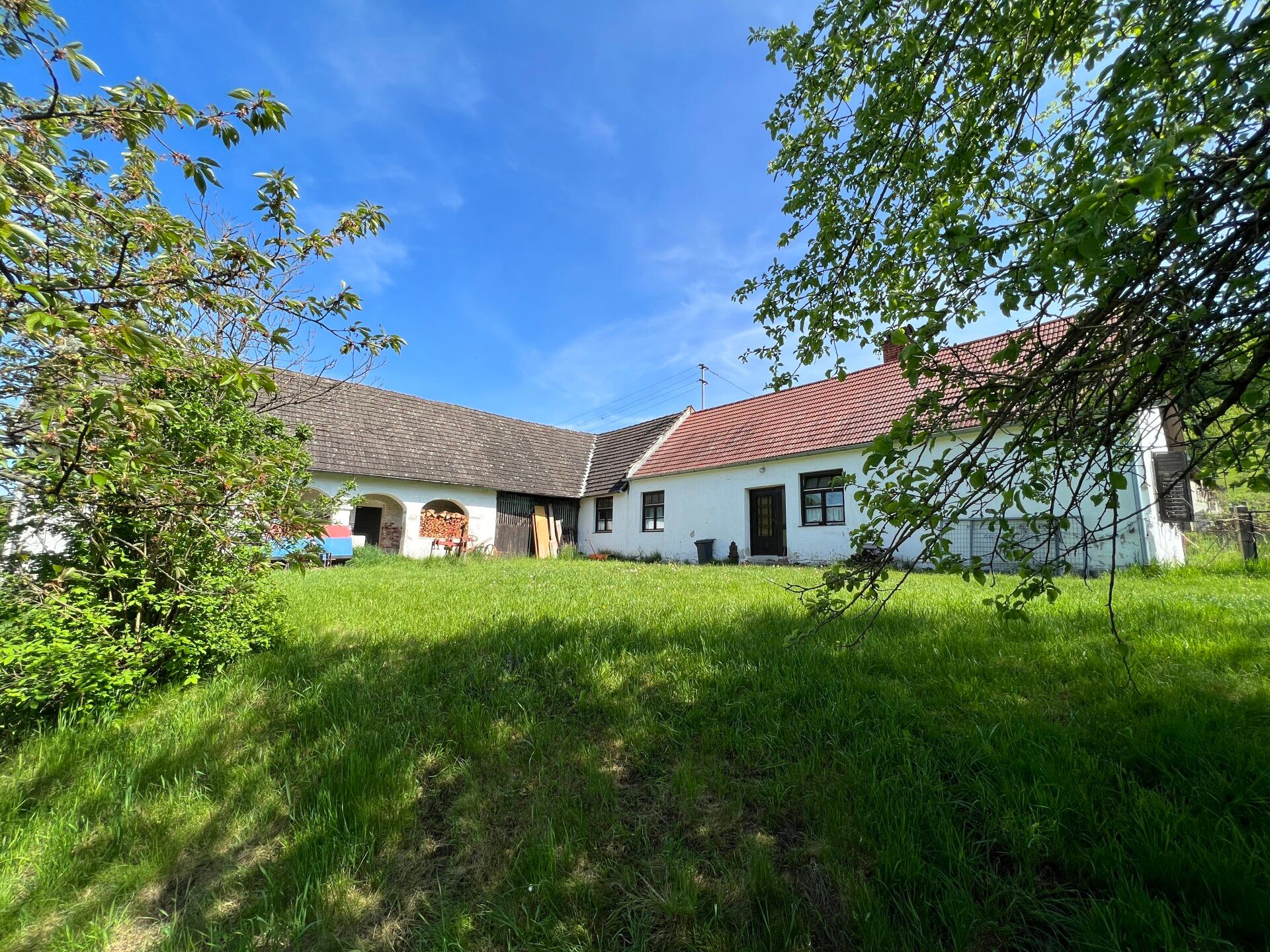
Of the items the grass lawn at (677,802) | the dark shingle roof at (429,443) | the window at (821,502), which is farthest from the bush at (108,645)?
the window at (821,502)

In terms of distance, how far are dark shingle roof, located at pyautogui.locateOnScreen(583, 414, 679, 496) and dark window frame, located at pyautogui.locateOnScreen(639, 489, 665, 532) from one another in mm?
1228

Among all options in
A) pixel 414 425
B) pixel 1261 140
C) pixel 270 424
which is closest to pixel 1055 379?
pixel 1261 140

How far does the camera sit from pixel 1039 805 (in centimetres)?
208

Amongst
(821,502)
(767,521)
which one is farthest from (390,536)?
(821,502)

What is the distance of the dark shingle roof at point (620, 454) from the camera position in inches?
758

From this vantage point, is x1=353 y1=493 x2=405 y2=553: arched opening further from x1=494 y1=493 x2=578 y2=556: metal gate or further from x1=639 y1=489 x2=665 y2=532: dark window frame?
x1=639 y1=489 x2=665 y2=532: dark window frame

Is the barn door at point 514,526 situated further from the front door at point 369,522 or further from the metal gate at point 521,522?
the front door at point 369,522

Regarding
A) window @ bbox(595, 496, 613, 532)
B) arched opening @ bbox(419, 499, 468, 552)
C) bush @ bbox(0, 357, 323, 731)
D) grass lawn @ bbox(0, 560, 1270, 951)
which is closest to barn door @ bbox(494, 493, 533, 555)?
arched opening @ bbox(419, 499, 468, 552)

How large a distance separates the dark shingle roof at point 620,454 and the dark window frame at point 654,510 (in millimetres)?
1228

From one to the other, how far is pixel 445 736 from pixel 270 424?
3.27 metres

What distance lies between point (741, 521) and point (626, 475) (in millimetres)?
5360

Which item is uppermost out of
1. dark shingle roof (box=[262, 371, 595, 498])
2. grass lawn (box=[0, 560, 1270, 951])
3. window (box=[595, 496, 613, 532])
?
dark shingle roof (box=[262, 371, 595, 498])

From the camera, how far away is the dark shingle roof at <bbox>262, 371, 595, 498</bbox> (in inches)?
580

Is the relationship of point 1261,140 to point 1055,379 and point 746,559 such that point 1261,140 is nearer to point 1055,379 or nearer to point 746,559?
point 1055,379
